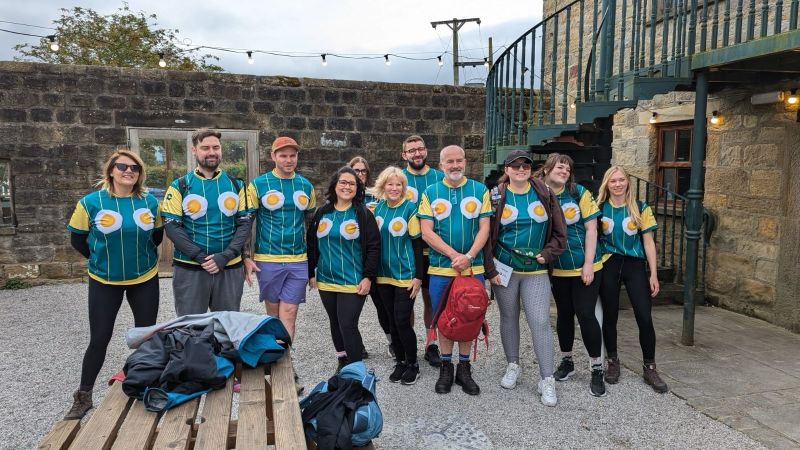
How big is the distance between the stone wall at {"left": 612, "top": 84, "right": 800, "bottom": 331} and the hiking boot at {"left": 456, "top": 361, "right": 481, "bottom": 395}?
140 inches

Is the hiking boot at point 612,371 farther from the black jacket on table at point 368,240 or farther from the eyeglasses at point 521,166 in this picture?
the black jacket on table at point 368,240

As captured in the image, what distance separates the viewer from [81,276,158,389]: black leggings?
331 cm

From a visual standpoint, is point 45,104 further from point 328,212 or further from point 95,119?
point 328,212

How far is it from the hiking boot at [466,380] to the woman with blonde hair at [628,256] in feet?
3.32

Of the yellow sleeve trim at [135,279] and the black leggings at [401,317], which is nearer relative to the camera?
the yellow sleeve trim at [135,279]

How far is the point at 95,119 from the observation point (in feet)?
23.3

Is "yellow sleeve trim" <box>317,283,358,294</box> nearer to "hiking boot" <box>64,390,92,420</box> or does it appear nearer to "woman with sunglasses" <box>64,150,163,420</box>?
"woman with sunglasses" <box>64,150,163,420</box>

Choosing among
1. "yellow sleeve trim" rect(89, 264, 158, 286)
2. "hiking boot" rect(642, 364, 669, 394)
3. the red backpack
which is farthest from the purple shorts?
"hiking boot" rect(642, 364, 669, 394)

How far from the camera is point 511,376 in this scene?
3.90m

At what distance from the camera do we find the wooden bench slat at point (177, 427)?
1950 millimetres

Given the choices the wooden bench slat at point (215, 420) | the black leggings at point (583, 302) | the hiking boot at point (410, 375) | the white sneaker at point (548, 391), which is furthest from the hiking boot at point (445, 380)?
the wooden bench slat at point (215, 420)

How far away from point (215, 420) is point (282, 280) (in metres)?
1.71

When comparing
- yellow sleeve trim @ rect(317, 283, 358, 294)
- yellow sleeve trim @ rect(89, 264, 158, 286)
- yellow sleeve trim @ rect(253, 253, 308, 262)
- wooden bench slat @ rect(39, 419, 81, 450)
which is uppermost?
yellow sleeve trim @ rect(253, 253, 308, 262)

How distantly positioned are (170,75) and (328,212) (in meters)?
4.74
